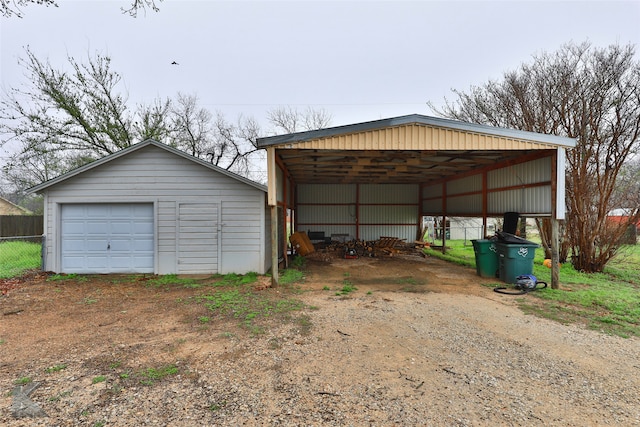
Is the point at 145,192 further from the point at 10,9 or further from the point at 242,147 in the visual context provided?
the point at 242,147

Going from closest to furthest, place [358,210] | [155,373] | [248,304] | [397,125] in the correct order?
[155,373], [248,304], [397,125], [358,210]

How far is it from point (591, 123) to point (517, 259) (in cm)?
492

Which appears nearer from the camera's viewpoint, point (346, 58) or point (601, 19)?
point (601, 19)

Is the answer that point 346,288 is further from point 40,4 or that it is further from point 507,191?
point 40,4

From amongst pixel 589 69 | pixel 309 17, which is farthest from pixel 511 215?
pixel 309 17

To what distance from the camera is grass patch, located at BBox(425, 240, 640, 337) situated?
4250mm

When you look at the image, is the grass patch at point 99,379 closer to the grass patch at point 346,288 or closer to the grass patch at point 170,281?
the grass patch at point 170,281

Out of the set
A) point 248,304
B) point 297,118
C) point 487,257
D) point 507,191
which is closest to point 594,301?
point 487,257

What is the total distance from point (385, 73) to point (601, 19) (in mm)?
14862

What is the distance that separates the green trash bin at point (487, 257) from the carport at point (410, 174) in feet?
4.11

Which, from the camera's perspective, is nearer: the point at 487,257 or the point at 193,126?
the point at 487,257

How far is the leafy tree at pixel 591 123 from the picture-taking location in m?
7.70

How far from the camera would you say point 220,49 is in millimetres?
18812

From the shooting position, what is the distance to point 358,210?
1480 cm
